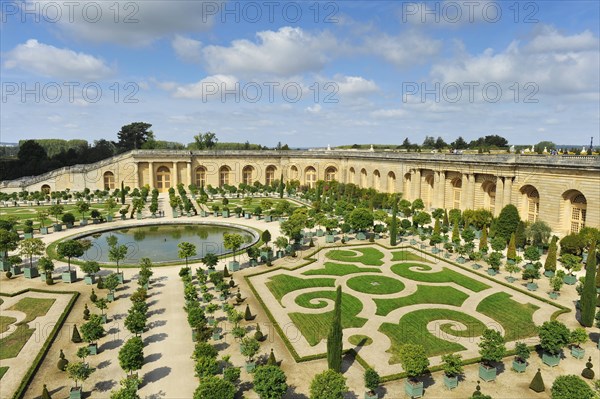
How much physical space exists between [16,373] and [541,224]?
39.2 meters

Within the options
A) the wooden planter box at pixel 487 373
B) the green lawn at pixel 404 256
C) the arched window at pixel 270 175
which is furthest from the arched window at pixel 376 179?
the wooden planter box at pixel 487 373

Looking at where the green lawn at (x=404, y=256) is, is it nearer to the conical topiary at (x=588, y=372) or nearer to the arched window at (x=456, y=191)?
the conical topiary at (x=588, y=372)

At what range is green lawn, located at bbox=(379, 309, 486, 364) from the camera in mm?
20281

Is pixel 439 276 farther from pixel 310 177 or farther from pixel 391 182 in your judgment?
pixel 310 177

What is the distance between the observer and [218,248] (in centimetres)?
3891

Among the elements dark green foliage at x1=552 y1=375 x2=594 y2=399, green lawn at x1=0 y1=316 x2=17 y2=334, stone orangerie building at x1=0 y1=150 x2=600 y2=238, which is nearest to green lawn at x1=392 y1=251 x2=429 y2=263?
stone orangerie building at x1=0 y1=150 x2=600 y2=238

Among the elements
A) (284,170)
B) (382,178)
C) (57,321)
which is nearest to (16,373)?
(57,321)

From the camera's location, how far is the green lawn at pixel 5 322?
73.0 ft

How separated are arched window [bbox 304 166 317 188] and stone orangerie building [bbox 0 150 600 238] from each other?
0.20 metres

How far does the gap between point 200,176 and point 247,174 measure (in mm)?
9602

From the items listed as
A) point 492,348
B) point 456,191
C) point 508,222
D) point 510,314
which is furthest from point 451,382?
point 456,191

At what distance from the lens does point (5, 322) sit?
23.1m

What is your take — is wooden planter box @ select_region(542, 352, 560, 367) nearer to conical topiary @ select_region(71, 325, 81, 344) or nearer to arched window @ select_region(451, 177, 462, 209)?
conical topiary @ select_region(71, 325, 81, 344)

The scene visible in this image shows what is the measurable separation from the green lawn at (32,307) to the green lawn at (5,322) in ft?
1.97
